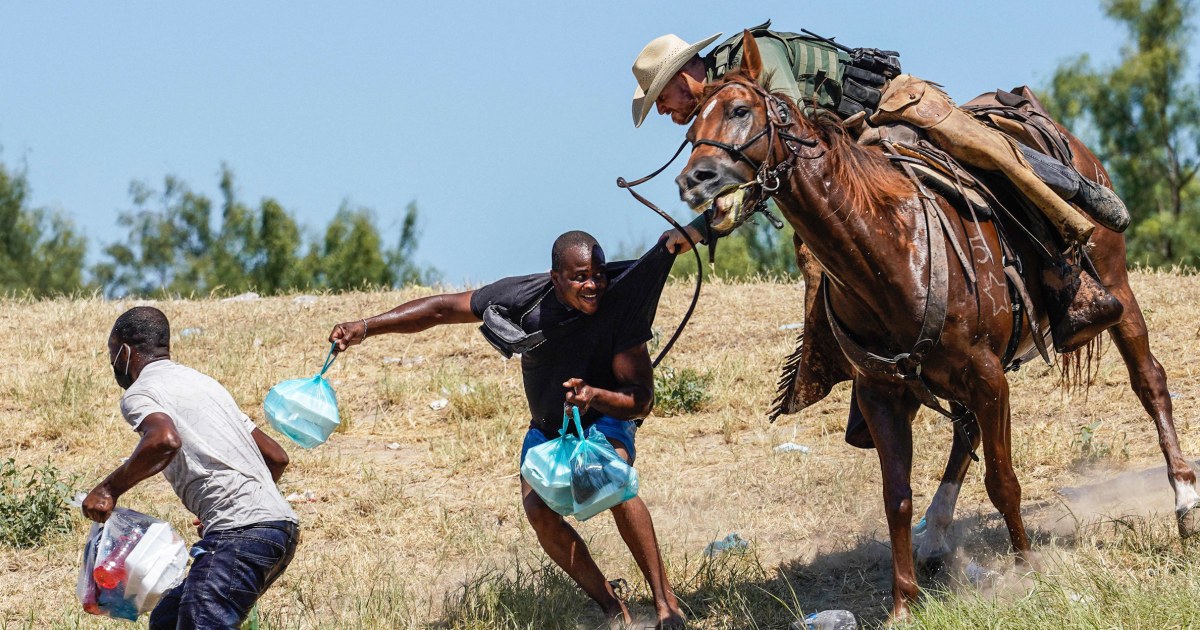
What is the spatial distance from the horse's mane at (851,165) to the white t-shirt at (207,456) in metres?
2.29

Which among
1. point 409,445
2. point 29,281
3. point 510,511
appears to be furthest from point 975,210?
point 29,281

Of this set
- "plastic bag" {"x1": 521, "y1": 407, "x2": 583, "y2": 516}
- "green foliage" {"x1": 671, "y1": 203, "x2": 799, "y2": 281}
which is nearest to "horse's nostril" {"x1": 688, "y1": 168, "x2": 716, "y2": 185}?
"plastic bag" {"x1": 521, "y1": 407, "x2": 583, "y2": 516}

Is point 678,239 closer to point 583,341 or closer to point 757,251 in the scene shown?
point 583,341

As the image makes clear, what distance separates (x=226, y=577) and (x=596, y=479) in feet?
4.86

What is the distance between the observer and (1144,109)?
98.8 ft

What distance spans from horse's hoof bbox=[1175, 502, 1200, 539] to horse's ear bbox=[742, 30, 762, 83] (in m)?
3.07

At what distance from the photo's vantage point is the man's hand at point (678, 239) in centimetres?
569

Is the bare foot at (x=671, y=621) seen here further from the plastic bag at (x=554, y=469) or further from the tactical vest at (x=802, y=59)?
the tactical vest at (x=802, y=59)

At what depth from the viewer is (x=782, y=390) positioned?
7.63 m

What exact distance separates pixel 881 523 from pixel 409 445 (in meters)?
3.45

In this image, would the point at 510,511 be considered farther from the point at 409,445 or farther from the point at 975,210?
the point at 975,210

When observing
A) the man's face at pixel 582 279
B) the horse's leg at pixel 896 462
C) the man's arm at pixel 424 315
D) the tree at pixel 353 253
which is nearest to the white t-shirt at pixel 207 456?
the man's arm at pixel 424 315

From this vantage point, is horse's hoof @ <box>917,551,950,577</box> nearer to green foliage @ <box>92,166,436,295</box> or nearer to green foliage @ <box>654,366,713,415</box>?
green foliage @ <box>654,366,713,415</box>

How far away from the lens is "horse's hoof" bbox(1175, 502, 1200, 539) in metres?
6.46
